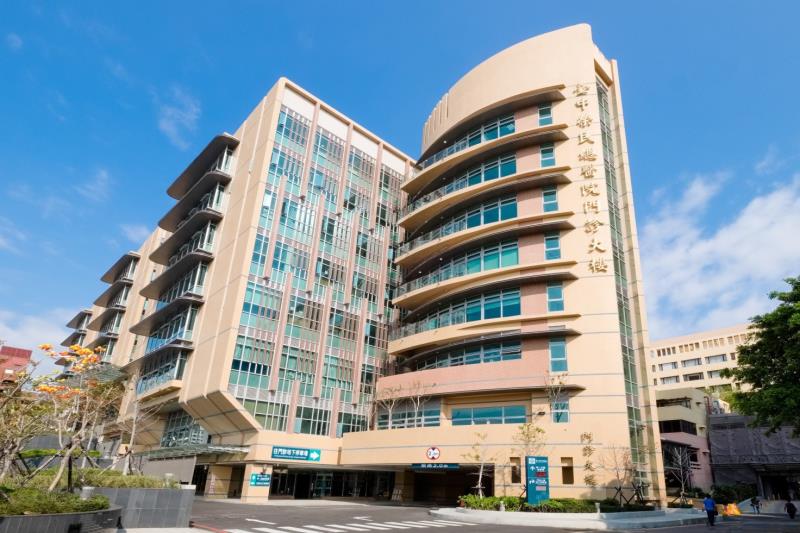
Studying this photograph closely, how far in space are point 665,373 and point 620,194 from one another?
2818 inches

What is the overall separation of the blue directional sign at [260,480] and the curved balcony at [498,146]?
2977cm

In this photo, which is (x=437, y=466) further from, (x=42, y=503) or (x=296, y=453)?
(x=42, y=503)

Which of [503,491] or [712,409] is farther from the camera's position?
[712,409]

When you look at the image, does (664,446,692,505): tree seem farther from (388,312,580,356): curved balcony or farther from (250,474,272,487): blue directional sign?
(250,474,272,487): blue directional sign

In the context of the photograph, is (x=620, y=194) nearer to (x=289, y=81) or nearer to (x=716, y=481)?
(x=289, y=81)

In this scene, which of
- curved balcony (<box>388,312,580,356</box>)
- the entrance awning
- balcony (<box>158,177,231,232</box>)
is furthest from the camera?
balcony (<box>158,177,231,232</box>)

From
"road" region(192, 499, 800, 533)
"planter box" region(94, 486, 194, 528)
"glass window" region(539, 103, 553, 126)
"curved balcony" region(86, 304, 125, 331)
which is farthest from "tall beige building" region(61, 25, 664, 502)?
"curved balcony" region(86, 304, 125, 331)

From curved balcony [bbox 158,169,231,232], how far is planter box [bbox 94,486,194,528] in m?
35.7

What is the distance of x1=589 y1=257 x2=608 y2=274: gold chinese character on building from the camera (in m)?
37.4

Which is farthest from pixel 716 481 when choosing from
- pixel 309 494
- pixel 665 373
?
pixel 309 494

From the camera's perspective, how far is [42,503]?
46.9ft

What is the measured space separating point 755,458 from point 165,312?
231ft

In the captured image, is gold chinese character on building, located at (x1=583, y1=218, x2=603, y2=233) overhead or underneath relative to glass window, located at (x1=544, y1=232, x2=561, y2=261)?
overhead

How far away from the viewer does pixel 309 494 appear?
46188 mm
